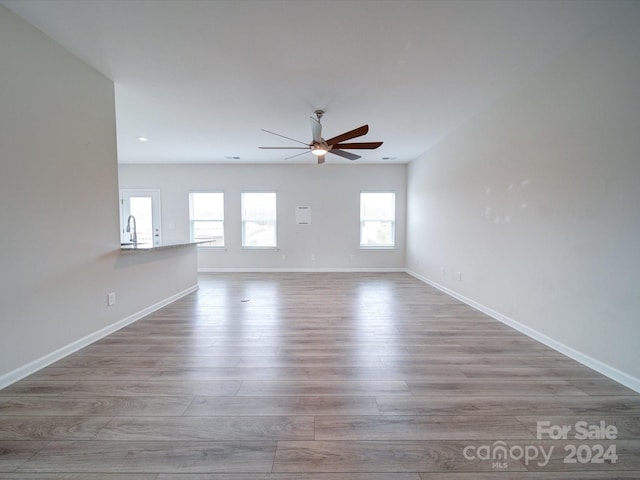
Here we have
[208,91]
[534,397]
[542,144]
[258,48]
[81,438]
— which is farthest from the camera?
[208,91]

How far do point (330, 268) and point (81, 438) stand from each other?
5.50 m

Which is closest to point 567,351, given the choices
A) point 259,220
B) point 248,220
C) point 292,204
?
point 292,204

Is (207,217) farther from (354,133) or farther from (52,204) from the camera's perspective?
(354,133)

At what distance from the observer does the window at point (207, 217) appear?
21.7 ft

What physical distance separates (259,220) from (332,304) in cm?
359

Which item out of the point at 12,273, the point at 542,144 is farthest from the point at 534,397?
the point at 12,273

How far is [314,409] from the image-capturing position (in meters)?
1.65

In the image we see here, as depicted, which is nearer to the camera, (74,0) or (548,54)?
(74,0)

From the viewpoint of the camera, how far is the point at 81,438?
1.44m

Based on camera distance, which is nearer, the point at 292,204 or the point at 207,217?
the point at 292,204

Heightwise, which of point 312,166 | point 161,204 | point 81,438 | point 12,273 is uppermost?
point 312,166

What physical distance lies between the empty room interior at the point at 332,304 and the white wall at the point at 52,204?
0.06 ft

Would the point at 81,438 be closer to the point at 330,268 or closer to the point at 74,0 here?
the point at 74,0

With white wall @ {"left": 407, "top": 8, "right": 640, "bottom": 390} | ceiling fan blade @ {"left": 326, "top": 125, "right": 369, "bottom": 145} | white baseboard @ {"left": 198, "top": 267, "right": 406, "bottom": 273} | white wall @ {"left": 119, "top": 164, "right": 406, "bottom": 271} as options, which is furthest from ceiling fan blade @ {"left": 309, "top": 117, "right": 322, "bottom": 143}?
white baseboard @ {"left": 198, "top": 267, "right": 406, "bottom": 273}
